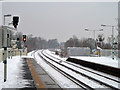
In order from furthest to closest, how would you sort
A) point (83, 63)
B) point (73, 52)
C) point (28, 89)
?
point (73, 52) < point (83, 63) < point (28, 89)

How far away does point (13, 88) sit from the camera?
9031 mm

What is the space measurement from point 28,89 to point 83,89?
2.97 meters

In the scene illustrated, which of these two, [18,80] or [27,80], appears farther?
[18,80]

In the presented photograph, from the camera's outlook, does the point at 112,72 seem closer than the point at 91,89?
No

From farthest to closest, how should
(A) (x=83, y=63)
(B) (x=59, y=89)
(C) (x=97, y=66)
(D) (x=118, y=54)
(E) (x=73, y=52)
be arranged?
(E) (x=73, y=52) → (D) (x=118, y=54) → (A) (x=83, y=63) → (C) (x=97, y=66) → (B) (x=59, y=89)

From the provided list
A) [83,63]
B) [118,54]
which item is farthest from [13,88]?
[118,54]

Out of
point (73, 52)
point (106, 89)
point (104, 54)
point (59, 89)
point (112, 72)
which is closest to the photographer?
point (59, 89)

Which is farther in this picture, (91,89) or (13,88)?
(91,89)

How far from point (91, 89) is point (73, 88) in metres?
0.95

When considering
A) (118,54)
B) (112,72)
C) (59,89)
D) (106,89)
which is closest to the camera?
(59,89)

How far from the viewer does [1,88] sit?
29.8 ft

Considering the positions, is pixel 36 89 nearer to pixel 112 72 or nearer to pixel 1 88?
pixel 1 88

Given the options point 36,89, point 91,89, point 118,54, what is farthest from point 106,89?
point 118,54

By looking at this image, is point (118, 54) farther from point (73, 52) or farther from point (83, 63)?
point (73, 52)
